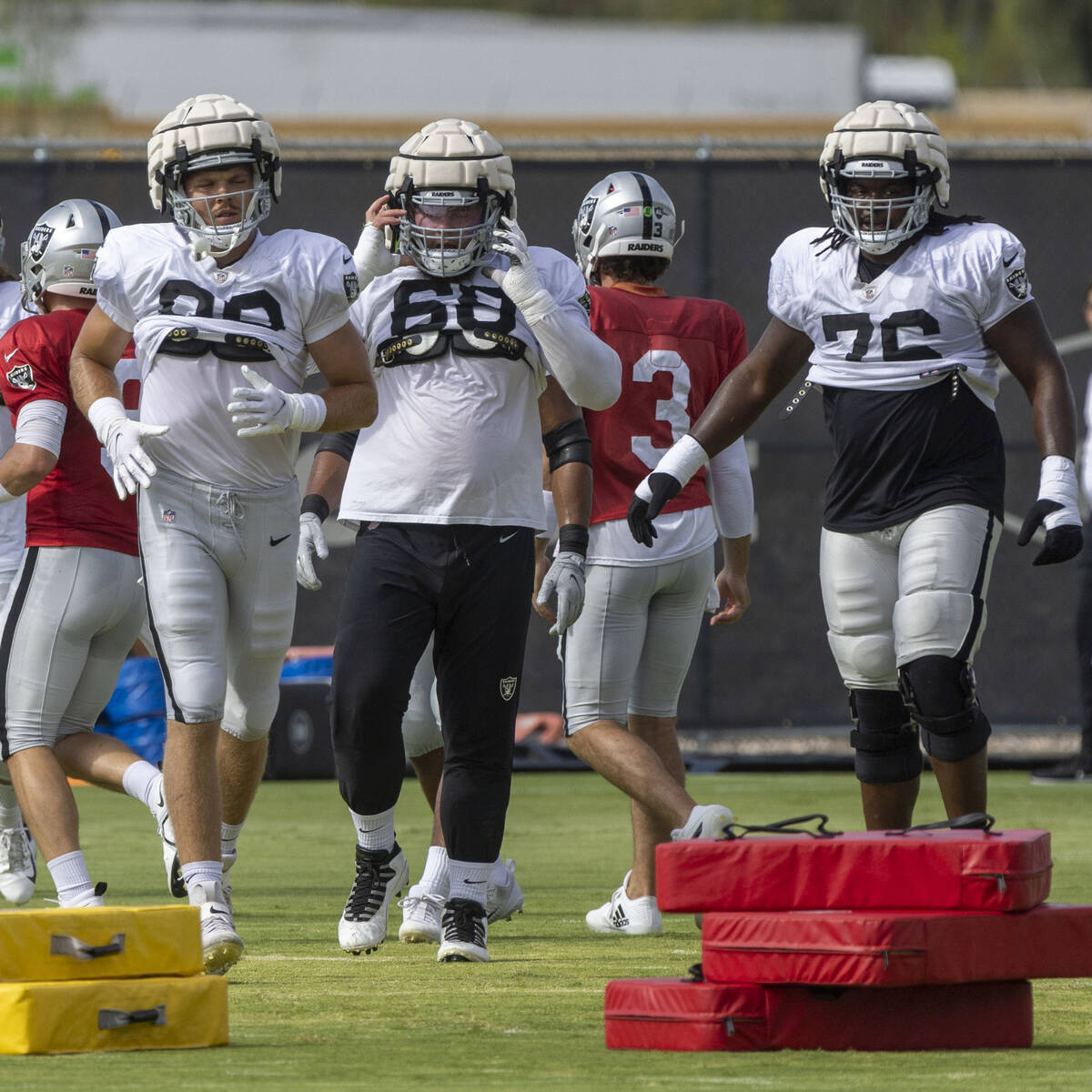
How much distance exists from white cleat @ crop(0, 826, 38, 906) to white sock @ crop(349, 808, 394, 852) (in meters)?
1.67

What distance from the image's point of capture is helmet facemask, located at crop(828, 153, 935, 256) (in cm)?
573

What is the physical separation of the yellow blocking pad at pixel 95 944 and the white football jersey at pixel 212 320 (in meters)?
1.37

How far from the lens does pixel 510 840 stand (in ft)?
28.4

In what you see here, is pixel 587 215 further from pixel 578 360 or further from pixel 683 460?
Answer: pixel 578 360

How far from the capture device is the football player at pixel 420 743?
5.90 m

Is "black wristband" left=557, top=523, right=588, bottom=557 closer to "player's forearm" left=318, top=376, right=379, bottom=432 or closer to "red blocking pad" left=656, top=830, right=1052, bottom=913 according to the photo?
"player's forearm" left=318, top=376, right=379, bottom=432

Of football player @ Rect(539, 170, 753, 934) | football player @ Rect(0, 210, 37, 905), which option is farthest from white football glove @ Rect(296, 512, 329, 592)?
football player @ Rect(0, 210, 37, 905)

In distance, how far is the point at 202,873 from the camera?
5.23m

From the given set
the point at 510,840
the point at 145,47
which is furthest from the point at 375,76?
the point at 510,840

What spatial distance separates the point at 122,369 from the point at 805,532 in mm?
5529

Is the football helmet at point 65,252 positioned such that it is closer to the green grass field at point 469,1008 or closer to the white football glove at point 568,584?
the white football glove at point 568,584

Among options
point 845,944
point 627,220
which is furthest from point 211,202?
point 845,944

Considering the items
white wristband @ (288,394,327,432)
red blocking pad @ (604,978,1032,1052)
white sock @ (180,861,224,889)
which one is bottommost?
red blocking pad @ (604,978,1032,1052)

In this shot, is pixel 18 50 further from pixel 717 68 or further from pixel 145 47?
pixel 717 68
